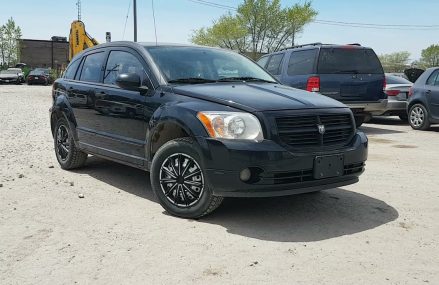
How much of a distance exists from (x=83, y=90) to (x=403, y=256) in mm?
4406

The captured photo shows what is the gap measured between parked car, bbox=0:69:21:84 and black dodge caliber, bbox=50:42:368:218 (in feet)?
143

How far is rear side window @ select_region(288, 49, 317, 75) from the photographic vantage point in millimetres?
10867

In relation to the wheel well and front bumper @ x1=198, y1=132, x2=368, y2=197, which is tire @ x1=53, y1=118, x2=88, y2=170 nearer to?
the wheel well

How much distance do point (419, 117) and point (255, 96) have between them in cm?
875

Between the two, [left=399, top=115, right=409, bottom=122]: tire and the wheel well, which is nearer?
the wheel well

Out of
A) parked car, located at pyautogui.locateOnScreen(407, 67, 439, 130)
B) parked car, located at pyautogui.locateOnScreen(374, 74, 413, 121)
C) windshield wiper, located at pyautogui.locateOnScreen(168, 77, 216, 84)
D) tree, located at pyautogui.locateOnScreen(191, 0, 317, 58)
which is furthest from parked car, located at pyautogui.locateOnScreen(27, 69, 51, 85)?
windshield wiper, located at pyautogui.locateOnScreen(168, 77, 216, 84)

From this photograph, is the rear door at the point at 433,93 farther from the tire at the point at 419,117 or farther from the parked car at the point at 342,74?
the parked car at the point at 342,74

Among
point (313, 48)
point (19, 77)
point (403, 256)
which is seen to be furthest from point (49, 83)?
point (403, 256)

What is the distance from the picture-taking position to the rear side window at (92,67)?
6406 millimetres

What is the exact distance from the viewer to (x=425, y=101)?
11.9 m

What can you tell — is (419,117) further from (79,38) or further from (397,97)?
(79,38)

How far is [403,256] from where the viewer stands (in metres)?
3.84

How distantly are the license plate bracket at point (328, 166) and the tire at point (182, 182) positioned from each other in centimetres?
92

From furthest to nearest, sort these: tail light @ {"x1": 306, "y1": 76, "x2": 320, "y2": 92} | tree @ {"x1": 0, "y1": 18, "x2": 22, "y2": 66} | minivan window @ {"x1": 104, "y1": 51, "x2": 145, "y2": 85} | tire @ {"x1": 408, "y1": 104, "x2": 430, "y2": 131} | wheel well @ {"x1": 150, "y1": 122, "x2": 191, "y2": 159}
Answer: tree @ {"x1": 0, "y1": 18, "x2": 22, "y2": 66}
tire @ {"x1": 408, "y1": 104, "x2": 430, "y2": 131}
tail light @ {"x1": 306, "y1": 76, "x2": 320, "y2": 92}
minivan window @ {"x1": 104, "y1": 51, "x2": 145, "y2": 85}
wheel well @ {"x1": 150, "y1": 122, "x2": 191, "y2": 159}
